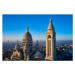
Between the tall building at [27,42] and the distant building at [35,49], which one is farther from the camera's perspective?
the tall building at [27,42]

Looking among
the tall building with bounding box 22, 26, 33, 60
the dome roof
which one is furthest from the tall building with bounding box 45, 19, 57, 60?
the dome roof

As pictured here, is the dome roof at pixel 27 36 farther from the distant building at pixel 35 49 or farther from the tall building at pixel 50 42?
the tall building at pixel 50 42

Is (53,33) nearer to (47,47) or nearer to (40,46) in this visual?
(47,47)

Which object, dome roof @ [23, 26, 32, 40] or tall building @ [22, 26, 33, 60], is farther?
dome roof @ [23, 26, 32, 40]

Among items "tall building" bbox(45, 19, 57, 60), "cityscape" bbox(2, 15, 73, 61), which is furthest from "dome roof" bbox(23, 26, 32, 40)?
"tall building" bbox(45, 19, 57, 60)

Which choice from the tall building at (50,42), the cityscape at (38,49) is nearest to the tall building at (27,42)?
the cityscape at (38,49)

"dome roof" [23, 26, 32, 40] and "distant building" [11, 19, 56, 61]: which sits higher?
"dome roof" [23, 26, 32, 40]

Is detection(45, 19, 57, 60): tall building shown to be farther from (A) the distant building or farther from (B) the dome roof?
(B) the dome roof

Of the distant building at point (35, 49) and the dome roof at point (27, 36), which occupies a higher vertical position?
the dome roof at point (27, 36)

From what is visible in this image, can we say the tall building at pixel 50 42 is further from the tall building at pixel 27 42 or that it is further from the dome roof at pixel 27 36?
the dome roof at pixel 27 36

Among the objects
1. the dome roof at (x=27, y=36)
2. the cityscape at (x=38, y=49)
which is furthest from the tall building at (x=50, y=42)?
the dome roof at (x=27, y=36)
